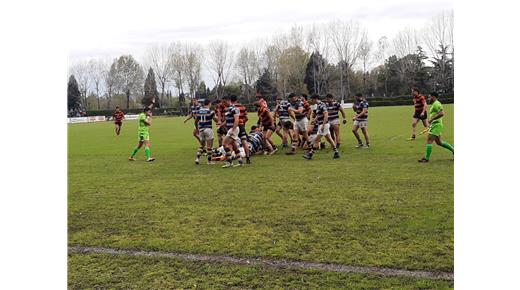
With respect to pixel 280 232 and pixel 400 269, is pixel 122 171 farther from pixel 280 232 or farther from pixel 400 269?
pixel 400 269

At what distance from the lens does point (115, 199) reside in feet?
27.1

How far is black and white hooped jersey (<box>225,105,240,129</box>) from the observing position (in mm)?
11297

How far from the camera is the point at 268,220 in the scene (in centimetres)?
626

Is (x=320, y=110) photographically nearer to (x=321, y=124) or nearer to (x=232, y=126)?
(x=321, y=124)

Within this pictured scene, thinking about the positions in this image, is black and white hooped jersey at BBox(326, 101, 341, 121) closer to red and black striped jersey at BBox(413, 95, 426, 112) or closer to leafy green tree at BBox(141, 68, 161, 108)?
red and black striped jersey at BBox(413, 95, 426, 112)

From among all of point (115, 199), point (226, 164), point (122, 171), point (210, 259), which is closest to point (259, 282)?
point (210, 259)

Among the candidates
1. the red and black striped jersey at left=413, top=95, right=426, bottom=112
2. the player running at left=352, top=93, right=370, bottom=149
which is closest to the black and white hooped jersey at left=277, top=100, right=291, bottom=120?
the player running at left=352, top=93, right=370, bottom=149

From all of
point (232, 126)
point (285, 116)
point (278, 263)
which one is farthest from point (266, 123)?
point (278, 263)

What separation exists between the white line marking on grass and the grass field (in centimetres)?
12

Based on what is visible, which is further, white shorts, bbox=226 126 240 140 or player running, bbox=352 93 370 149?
player running, bbox=352 93 370 149

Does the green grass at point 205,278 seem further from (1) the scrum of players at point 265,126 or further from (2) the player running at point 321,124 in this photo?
(2) the player running at point 321,124

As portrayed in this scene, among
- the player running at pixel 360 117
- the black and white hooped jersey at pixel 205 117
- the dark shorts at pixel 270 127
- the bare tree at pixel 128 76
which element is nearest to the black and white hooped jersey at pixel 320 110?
the dark shorts at pixel 270 127
